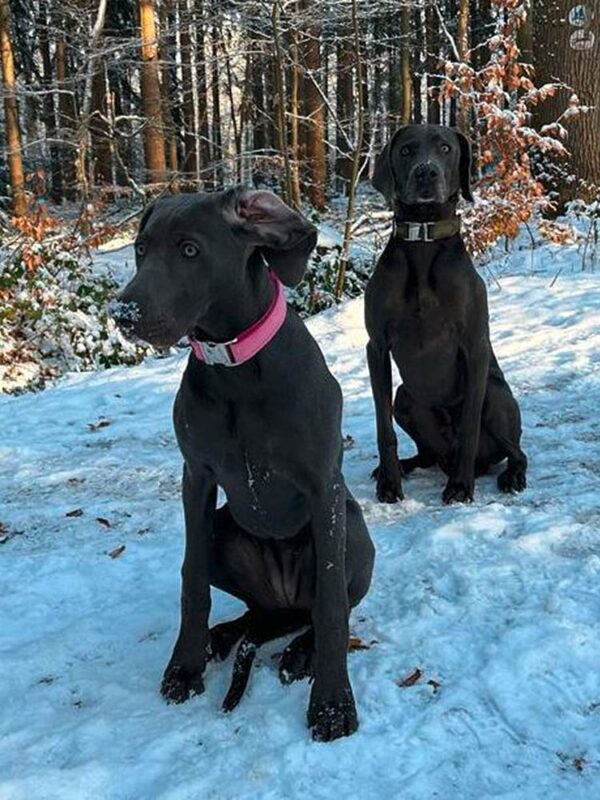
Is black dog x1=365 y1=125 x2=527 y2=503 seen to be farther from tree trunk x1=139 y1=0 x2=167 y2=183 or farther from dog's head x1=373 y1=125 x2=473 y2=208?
tree trunk x1=139 y1=0 x2=167 y2=183

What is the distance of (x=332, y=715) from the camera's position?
211cm

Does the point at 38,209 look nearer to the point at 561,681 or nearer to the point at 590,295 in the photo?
the point at 590,295

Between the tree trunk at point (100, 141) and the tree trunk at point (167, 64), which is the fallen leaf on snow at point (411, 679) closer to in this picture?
the tree trunk at point (167, 64)

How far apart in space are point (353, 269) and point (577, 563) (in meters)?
6.87

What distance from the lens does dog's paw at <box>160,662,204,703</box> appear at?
2.33 m

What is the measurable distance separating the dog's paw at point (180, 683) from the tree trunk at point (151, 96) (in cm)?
1140

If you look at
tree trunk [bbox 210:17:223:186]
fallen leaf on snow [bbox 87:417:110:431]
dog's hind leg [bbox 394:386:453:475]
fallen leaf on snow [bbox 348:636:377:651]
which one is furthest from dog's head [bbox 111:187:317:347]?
tree trunk [bbox 210:17:223:186]

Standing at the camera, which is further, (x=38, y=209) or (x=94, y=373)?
(x=38, y=209)

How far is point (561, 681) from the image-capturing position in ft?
7.25

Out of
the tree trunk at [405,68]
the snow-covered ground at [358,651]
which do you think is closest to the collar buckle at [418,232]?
the snow-covered ground at [358,651]

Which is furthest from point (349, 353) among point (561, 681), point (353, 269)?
point (561, 681)

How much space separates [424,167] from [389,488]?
138cm

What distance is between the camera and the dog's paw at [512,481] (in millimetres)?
3686

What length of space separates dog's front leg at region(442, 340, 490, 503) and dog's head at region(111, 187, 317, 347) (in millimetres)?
1669
